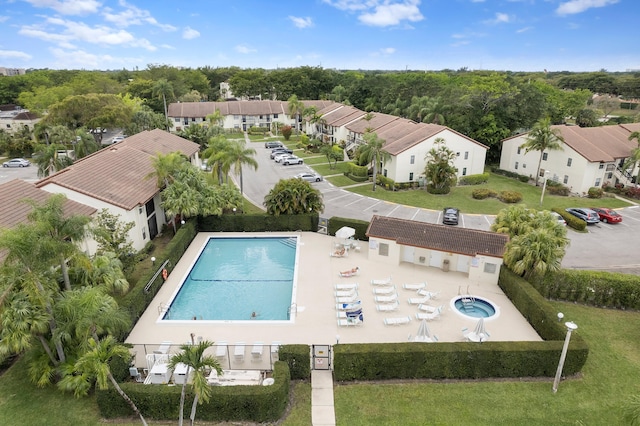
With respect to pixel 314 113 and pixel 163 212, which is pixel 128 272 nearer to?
pixel 163 212

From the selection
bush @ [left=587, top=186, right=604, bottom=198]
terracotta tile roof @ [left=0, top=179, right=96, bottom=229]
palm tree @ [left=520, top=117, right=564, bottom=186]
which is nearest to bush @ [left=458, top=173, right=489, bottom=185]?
palm tree @ [left=520, top=117, right=564, bottom=186]

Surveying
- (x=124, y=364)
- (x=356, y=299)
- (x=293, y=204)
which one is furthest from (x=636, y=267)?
(x=124, y=364)

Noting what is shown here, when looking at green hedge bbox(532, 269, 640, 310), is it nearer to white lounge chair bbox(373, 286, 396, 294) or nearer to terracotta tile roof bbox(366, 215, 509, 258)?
terracotta tile roof bbox(366, 215, 509, 258)

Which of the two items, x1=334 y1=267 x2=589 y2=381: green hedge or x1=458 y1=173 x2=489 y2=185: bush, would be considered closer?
x1=334 y1=267 x2=589 y2=381: green hedge

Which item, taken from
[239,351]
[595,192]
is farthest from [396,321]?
[595,192]

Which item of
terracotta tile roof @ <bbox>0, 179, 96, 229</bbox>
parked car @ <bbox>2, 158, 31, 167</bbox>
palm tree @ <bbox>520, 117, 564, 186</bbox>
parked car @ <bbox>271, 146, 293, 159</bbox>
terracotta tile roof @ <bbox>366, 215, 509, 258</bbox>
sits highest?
palm tree @ <bbox>520, 117, 564, 186</bbox>

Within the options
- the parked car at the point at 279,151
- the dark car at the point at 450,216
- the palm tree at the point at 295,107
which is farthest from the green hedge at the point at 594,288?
the palm tree at the point at 295,107

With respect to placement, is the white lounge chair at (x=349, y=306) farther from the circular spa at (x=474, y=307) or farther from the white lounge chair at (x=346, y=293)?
the circular spa at (x=474, y=307)
